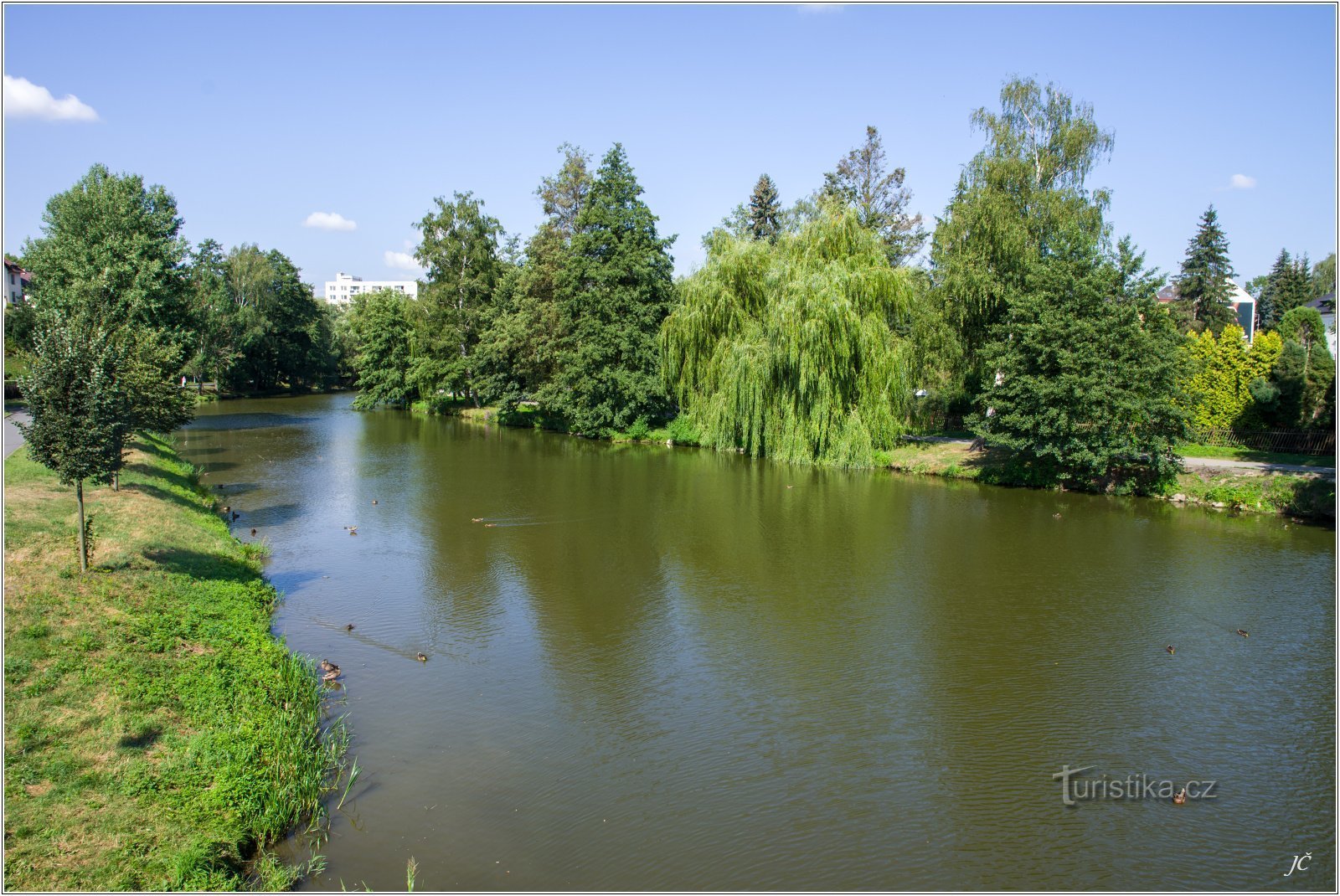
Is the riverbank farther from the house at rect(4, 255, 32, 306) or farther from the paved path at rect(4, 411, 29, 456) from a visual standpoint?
the house at rect(4, 255, 32, 306)

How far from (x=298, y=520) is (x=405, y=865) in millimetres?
16737

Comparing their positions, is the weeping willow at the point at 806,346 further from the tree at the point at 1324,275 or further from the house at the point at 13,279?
the tree at the point at 1324,275

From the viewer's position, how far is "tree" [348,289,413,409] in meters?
57.9

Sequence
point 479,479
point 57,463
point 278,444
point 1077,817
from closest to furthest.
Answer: point 1077,817 < point 57,463 < point 479,479 < point 278,444

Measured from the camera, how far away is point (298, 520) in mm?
22797

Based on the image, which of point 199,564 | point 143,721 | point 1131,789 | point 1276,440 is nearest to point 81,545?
point 199,564

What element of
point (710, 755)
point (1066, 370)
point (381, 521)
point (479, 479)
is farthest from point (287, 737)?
point (1066, 370)

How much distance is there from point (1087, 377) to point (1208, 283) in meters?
32.9

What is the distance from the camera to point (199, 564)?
15125 mm

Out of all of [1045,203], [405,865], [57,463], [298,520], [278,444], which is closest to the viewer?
[405,865]

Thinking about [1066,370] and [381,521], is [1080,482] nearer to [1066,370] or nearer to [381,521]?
[1066,370]

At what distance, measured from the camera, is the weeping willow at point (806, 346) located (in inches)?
1208

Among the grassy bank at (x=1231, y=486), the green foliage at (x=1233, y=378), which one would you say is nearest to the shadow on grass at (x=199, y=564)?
the grassy bank at (x=1231, y=486)

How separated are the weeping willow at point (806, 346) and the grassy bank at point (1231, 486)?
2692 mm
